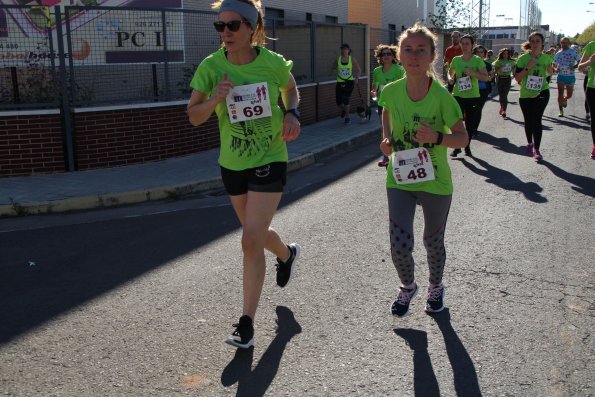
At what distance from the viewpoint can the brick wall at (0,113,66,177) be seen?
9.48 metres

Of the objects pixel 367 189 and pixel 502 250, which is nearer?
pixel 502 250

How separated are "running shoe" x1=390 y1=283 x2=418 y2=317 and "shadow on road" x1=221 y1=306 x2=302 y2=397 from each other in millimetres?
672

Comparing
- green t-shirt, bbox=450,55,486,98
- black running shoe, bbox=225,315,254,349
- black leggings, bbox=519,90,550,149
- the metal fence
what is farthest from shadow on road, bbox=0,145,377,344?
black leggings, bbox=519,90,550,149

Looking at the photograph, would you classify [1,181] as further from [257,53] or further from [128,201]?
[257,53]

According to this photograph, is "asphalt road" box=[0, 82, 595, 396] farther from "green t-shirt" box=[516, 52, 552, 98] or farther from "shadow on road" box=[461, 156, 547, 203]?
"green t-shirt" box=[516, 52, 552, 98]

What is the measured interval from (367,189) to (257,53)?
197 inches

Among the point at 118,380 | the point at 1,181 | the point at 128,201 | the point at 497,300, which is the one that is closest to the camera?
the point at 118,380

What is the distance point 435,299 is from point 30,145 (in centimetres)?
737

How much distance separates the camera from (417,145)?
13.6ft

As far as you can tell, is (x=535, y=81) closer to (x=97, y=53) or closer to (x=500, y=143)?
(x=500, y=143)

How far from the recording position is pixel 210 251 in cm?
605

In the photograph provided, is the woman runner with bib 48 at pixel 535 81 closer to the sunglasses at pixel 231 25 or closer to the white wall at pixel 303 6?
the sunglasses at pixel 231 25

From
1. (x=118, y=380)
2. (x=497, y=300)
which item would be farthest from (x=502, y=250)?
(x=118, y=380)

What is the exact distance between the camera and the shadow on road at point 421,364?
3395 millimetres
